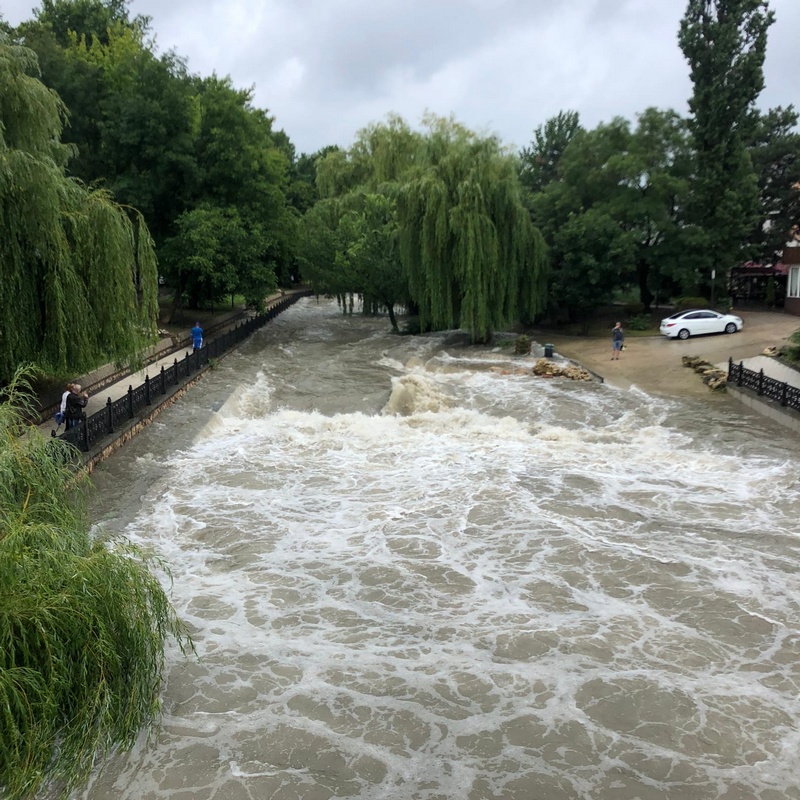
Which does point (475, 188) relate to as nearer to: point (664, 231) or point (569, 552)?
point (664, 231)

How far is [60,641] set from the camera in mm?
5141

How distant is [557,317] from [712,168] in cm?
1000

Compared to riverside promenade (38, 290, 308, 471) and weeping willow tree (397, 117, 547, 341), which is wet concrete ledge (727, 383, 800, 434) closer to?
weeping willow tree (397, 117, 547, 341)

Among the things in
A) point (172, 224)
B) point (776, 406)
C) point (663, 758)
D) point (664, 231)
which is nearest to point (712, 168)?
point (664, 231)

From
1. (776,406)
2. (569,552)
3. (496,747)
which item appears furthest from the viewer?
(776,406)

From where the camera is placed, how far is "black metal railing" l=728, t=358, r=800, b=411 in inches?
693

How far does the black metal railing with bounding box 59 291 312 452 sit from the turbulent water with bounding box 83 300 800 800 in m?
0.75

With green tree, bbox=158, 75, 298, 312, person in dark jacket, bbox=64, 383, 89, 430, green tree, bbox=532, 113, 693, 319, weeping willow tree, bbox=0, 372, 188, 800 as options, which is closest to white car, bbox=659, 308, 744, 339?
green tree, bbox=532, 113, 693, 319

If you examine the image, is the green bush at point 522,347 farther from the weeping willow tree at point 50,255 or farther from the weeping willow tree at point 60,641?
the weeping willow tree at point 60,641

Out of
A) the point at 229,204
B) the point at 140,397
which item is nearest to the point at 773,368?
the point at 140,397

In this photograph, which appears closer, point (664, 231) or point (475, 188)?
point (475, 188)

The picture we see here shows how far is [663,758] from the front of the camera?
20.4 feet

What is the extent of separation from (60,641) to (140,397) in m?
12.8

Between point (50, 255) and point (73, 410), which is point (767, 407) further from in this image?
point (50, 255)
